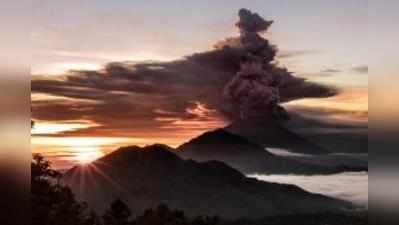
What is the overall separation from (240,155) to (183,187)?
1.05 ft

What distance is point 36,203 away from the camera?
12.6 feet

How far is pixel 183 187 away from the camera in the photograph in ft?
12.5

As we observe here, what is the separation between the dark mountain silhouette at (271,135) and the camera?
3.75 meters

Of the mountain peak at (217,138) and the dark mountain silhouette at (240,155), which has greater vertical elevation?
the mountain peak at (217,138)

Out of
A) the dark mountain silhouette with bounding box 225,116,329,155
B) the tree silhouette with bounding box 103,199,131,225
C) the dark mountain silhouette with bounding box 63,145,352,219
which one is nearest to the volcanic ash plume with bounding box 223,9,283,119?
the dark mountain silhouette with bounding box 225,116,329,155

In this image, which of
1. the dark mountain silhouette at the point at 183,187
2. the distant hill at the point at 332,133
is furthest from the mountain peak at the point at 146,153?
the distant hill at the point at 332,133

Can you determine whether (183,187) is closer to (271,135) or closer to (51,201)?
(271,135)

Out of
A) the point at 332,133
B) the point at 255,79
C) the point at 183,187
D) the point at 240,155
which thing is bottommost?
the point at 183,187

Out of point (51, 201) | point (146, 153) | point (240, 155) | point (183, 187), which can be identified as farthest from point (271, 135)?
point (51, 201)

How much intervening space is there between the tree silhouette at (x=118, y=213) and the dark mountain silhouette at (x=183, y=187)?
0.09 feet

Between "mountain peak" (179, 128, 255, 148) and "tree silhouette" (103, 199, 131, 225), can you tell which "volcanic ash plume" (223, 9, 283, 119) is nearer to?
"mountain peak" (179, 128, 255, 148)

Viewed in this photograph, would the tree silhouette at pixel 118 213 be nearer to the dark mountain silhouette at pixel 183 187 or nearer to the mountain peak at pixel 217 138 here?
the dark mountain silhouette at pixel 183 187

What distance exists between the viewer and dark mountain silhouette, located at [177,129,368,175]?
3771 millimetres

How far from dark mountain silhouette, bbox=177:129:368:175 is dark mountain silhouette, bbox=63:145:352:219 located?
0.04 metres
